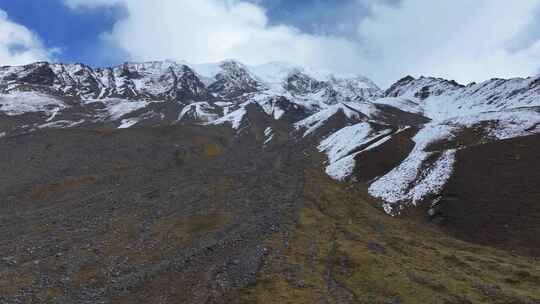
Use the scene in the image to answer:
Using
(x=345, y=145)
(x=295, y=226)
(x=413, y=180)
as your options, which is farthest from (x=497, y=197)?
(x=345, y=145)

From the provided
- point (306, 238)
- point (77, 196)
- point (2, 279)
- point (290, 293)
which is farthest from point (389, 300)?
point (77, 196)

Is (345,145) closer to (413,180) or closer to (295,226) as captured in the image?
(413,180)

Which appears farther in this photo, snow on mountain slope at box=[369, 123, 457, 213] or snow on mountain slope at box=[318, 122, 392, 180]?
snow on mountain slope at box=[318, 122, 392, 180]

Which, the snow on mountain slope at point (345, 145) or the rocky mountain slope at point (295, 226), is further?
the snow on mountain slope at point (345, 145)

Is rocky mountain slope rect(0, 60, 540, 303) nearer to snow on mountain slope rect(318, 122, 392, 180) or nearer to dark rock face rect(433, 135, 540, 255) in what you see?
dark rock face rect(433, 135, 540, 255)

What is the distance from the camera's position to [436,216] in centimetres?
5272

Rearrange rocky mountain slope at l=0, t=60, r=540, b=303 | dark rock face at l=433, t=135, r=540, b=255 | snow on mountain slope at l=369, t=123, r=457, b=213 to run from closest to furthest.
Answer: rocky mountain slope at l=0, t=60, r=540, b=303, dark rock face at l=433, t=135, r=540, b=255, snow on mountain slope at l=369, t=123, r=457, b=213

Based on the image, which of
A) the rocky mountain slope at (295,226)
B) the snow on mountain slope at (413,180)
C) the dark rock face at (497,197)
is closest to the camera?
the rocky mountain slope at (295,226)

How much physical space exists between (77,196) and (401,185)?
48424 mm

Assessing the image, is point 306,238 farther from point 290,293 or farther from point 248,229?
point 290,293

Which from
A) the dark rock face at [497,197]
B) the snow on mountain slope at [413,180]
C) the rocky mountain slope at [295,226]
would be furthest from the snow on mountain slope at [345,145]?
the dark rock face at [497,197]

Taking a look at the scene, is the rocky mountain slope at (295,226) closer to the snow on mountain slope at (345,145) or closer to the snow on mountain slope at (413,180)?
the snow on mountain slope at (413,180)

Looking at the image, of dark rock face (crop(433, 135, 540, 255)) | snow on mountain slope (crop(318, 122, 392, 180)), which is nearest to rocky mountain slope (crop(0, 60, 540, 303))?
dark rock face (crop(433, 135, 540, 255))

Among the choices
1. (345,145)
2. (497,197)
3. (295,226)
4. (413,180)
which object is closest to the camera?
(295,226)
